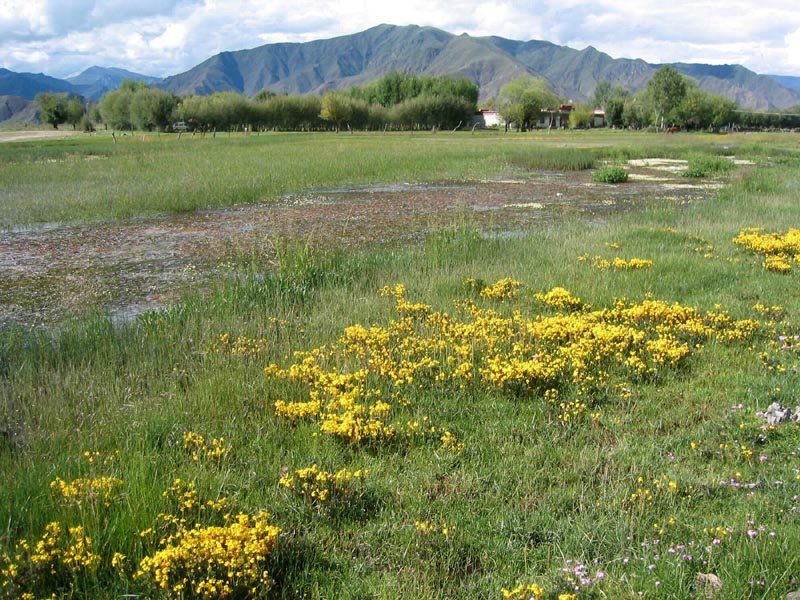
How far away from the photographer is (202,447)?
5285mm

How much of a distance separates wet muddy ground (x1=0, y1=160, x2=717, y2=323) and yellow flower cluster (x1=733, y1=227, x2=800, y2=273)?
585cm

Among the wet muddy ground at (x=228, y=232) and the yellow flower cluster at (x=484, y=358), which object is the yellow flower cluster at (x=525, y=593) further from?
the wet muddy ground at (x=228, y=232)

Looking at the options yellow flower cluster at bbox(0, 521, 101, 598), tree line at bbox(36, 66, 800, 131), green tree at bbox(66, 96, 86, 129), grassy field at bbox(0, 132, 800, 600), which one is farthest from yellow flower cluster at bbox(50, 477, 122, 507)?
green tree at bbox(66, 96, 86, 129)

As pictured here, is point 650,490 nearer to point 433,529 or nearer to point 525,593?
point 525,593

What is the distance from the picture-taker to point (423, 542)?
4.27 metres

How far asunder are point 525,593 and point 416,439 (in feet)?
7.08

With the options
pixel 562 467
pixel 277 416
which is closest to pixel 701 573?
pixel 562 467

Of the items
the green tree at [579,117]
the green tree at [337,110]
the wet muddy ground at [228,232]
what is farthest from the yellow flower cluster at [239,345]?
the green tree at [579,117]

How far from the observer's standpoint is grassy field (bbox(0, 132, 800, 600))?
3.93m

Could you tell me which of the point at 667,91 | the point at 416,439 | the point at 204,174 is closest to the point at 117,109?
the point at 667,91

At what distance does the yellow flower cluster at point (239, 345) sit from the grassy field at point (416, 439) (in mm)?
40

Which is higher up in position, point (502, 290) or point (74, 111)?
point (74, 111)

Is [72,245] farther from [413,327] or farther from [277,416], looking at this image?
[277,416]

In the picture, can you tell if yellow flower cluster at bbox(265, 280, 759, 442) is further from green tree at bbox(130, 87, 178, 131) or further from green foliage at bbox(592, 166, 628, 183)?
green tree at bbox(130, 87, 178, 131)
